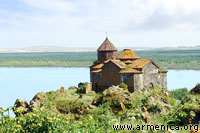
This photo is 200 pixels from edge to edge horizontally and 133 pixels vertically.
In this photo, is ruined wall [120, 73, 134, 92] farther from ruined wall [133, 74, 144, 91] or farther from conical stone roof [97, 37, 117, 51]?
conical stone roof [97, 37, 117, 51]

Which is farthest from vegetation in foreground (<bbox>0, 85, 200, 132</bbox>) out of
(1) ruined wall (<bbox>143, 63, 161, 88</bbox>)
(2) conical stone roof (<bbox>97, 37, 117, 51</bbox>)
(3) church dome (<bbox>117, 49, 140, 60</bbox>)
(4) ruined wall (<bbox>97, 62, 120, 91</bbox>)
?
(2) conical stone roof (<bbox>97, 37, 117, 51</bbox>)

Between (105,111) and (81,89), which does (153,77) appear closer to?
(81,89)

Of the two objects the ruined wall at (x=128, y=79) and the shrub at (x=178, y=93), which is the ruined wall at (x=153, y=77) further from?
the shrub at (x=178, y=93)

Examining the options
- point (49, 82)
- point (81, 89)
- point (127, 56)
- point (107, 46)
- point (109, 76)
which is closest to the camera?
point (81, 89)

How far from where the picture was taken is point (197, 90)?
16.2m

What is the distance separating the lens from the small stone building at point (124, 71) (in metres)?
23.2

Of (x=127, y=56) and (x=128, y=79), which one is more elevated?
(x=127, y=56)

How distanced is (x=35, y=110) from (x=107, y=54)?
1985 cm

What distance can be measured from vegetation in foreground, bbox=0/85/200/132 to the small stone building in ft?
3.69

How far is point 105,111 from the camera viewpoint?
59.2ft

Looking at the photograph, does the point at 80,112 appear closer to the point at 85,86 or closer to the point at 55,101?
the point at 55,101

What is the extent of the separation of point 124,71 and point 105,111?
19.7 ft

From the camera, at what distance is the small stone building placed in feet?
76.2

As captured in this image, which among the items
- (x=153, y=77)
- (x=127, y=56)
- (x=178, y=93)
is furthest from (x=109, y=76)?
(x=178, y=93)
